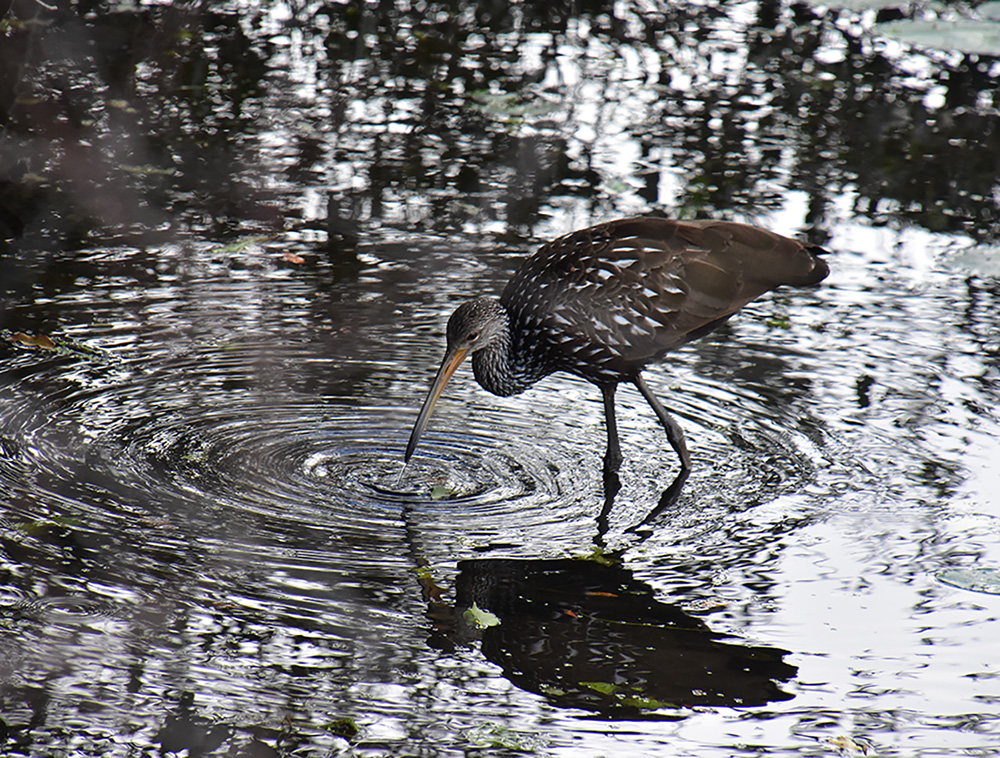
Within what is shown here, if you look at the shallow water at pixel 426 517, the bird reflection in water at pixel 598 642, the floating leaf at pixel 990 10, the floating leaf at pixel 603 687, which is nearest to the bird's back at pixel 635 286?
the shallow water at pixel 426 517

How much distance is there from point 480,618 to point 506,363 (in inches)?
65.0

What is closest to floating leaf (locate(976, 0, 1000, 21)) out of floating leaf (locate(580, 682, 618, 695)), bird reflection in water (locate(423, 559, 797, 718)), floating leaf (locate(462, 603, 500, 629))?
bird reflection in water (locate(423, 559, 797, 718))

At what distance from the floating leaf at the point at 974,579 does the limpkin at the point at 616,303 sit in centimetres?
127

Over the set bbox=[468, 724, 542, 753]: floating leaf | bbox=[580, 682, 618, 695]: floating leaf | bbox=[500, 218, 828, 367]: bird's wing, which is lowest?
bbox=[580, 682, 618, 695]: floating leaf

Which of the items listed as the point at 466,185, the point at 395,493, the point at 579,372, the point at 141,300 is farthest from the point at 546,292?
the point at 466,185

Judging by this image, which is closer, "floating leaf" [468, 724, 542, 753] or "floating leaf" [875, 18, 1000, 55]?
"floating leaf" [468, 724, 542, 753]

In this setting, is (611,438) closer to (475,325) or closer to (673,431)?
(673,431)

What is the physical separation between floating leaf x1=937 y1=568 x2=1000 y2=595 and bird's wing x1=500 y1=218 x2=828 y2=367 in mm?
1584

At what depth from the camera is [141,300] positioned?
7.47 meters

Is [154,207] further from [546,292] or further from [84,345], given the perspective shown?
[546,292]

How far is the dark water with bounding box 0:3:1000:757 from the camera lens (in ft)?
14.7

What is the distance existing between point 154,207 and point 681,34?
6.06m

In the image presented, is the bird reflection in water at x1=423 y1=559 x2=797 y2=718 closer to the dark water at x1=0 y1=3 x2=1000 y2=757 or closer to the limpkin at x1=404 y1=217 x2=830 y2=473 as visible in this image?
the dark water at x1=0 y1=3 x2=1000 y2=757

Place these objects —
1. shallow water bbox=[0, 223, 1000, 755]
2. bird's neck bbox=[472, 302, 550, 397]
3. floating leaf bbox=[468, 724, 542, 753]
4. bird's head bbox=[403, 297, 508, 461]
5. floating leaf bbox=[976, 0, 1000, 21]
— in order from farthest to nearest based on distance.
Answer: floating leaf bbox=[976, 0, 1000, 21] < bird's neck bbox=[472, 302, 550, 397] < bird's head bbox=[403, 297, 508, 461] < shallow water bbox=[0, 223, 1000, 755] < floating leaf bbox=[468, 724, 542, 753]
